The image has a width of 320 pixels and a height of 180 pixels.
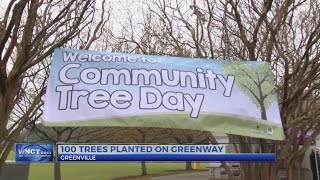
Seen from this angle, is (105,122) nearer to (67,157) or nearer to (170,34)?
(67,157)

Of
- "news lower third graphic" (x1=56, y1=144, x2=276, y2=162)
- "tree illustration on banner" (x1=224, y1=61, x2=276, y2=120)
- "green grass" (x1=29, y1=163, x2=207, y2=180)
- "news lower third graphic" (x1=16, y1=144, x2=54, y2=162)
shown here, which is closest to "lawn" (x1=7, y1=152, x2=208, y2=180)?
"green grass" (x1=29, y1=163, x2=207, y2=180)

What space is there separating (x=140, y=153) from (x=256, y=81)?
239cm

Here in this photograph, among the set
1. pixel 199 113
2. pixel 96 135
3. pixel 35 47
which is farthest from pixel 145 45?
pixel 96 135

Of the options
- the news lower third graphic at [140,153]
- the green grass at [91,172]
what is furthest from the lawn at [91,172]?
the news lower third graphic at [140,153]

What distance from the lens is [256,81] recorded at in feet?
28.5

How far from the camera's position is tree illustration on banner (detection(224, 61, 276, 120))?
845cm

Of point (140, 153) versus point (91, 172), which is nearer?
point (140, 153)

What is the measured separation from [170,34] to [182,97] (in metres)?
6.32

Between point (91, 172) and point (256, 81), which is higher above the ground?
point (256, 81)

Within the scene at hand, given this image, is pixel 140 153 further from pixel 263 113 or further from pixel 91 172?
pixel 91 172

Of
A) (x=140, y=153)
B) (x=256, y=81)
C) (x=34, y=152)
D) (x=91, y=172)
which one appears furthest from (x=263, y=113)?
(x=91, y=172)

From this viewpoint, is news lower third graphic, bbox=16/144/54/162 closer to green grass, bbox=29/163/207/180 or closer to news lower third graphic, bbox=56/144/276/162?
news lower third graphic, bbox=56/144/276/162

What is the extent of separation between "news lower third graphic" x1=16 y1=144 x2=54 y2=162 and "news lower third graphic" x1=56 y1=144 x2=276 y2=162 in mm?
183

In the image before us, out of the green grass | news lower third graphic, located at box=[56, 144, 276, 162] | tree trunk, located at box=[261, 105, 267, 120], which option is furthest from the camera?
the green grass
